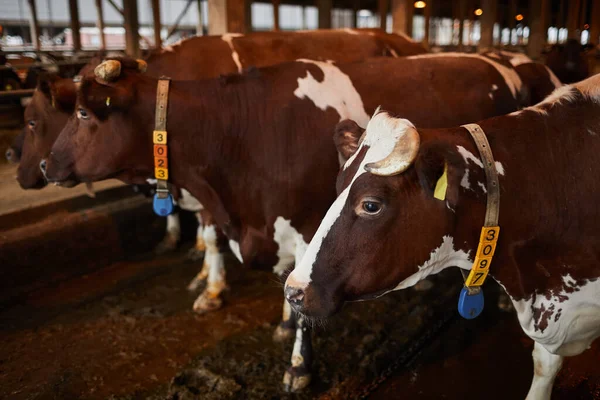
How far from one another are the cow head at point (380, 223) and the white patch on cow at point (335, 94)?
1.13 m

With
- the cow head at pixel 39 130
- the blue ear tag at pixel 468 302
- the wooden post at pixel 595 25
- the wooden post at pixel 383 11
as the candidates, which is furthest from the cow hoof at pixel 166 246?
the wooden post at pixel 595 25

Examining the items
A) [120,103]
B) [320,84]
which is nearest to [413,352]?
[320,84]

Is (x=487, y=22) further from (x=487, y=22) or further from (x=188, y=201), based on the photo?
(x=188, y=201)

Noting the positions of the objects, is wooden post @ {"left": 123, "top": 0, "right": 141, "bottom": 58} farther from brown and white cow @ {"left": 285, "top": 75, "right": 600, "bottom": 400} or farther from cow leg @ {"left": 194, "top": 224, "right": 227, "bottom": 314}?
brown and white cow @ {"left": 285, "top": 75, "right": 600, "bottom": 400}

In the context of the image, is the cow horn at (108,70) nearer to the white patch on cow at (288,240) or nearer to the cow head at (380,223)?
the white patch on cow at (288,240)

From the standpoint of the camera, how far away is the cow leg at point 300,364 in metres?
3.06

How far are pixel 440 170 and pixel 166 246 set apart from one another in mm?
3995

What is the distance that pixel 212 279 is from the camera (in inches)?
164

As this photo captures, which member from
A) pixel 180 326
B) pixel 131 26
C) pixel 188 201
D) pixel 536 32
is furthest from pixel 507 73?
pixel 536 32

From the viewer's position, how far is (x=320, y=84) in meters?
3.05

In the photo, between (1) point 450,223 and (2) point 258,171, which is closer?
(1) point 450,223

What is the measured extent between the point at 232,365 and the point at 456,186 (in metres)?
2.12

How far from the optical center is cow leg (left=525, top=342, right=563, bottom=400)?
8.05 ft

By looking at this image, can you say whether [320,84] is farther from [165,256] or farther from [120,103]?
[165,256]
